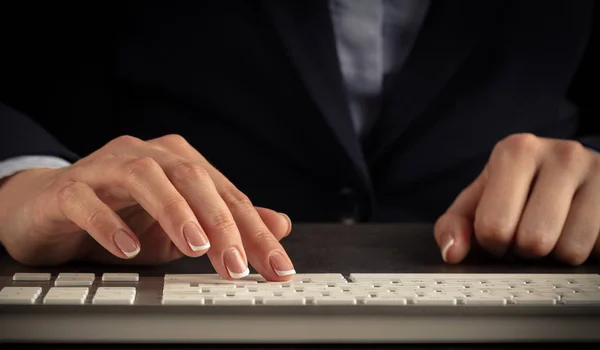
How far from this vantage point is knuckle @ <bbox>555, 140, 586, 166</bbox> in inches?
28.0

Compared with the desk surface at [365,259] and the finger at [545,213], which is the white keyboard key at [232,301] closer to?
the desk surface at [365,259]

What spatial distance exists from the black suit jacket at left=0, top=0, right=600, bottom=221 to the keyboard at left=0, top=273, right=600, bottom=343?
2.02 ft

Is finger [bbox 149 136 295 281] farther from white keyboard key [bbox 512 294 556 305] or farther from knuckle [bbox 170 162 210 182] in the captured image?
white keyboard key [bbox 512 294 556 305]

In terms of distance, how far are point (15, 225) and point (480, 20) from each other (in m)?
0.75

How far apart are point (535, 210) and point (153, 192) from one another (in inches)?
13.1

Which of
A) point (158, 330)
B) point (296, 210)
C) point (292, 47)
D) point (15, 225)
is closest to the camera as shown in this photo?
point (158, 330)

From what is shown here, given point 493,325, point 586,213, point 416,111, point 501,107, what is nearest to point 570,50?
point 501,107

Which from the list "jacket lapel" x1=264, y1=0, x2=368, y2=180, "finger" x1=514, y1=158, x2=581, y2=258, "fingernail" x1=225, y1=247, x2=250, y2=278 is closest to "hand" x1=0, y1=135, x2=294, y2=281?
"fingernail" x1=225, y1=247, x2=250, y2=278

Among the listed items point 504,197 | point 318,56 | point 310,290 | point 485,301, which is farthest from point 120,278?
point 318,56

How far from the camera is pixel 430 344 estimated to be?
0.42m

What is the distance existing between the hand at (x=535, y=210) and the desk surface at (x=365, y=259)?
0.02 m

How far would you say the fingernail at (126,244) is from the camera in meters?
0.55

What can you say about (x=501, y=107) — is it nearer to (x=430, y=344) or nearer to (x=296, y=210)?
(x=296, y=210)

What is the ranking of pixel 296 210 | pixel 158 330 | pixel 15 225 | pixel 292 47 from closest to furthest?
1. pixel 158 330
2. pixel 15 225
3. pixel 292 47
4. pixel 296 210
